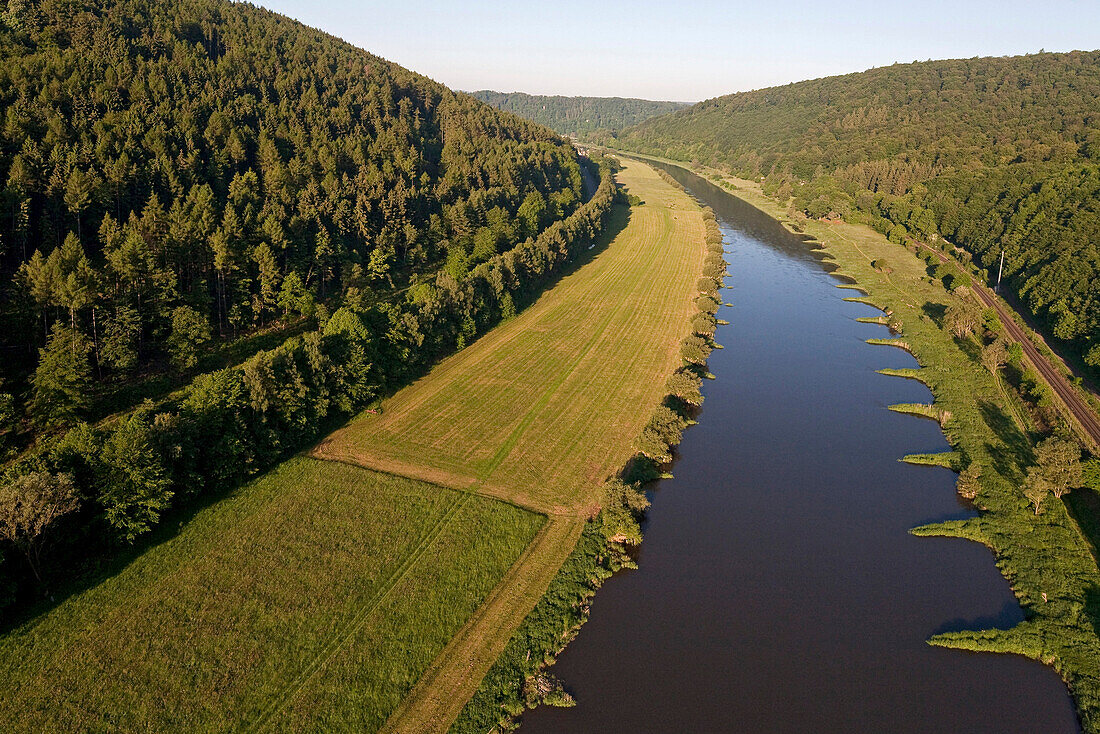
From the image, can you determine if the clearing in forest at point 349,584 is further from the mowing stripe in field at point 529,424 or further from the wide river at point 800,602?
the wide river at point 800,602

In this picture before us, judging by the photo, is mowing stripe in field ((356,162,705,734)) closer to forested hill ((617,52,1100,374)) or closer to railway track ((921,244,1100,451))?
railway track ((921,244,1100,451))

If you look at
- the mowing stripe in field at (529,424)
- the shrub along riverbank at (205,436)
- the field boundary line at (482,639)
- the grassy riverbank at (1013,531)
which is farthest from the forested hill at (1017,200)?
the shrub along riverbank at (205,436)

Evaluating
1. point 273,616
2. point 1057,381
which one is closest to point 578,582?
point 273,616

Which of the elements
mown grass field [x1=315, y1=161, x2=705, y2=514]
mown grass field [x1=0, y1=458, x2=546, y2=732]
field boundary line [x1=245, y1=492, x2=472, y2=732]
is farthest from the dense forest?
field boundary line [x1=245, y1=492, x2=472, y2=732]

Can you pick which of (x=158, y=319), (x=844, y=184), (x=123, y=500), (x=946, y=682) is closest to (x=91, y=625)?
(x=123, y=500)

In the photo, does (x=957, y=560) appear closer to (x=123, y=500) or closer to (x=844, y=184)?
(x=123, y=500)

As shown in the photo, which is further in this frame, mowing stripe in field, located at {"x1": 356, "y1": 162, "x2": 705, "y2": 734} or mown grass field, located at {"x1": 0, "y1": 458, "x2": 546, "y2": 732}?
mowing stripe in field, located at {"x1": 356, "y1": 162, "x2": 705, "y2": 734}
